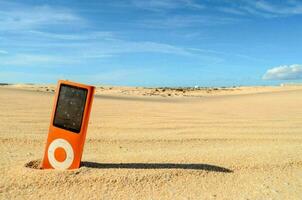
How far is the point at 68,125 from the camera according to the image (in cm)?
377

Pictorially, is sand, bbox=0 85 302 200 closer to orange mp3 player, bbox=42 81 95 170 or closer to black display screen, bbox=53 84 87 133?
orange mp3 player, bbox=42 81 95 170

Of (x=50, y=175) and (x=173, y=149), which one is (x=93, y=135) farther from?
(x=50, y=175)

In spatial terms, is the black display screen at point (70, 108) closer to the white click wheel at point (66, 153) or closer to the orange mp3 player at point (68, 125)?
the orange mp3 player at point (68, 125)

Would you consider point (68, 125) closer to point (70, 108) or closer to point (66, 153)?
point (70, 108)

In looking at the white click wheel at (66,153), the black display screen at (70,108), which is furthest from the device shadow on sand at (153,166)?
the black display screen at (70,108)

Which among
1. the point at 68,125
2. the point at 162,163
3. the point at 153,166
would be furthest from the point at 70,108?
the point at 162,163

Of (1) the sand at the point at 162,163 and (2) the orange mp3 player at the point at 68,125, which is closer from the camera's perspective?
(1) the sand at the point at 162,163

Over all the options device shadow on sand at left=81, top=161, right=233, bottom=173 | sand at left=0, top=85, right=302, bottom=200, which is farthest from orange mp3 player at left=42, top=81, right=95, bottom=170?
device shadow on sand at left=81, top=161, right=233, bottom=173

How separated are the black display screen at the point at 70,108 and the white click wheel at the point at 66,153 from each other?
0.16 m

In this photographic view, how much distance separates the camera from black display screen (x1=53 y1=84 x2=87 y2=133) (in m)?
3.70

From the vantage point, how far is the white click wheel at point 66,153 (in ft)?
12.4

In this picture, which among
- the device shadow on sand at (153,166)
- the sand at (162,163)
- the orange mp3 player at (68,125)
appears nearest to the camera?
the sand at (162,163)

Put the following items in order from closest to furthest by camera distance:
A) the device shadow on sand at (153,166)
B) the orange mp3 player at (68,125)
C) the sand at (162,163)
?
the sand at (162,163)
the orange mp3 player at (68,125)
the device shadow on sand at (153,166)

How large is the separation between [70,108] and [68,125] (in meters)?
0.17
